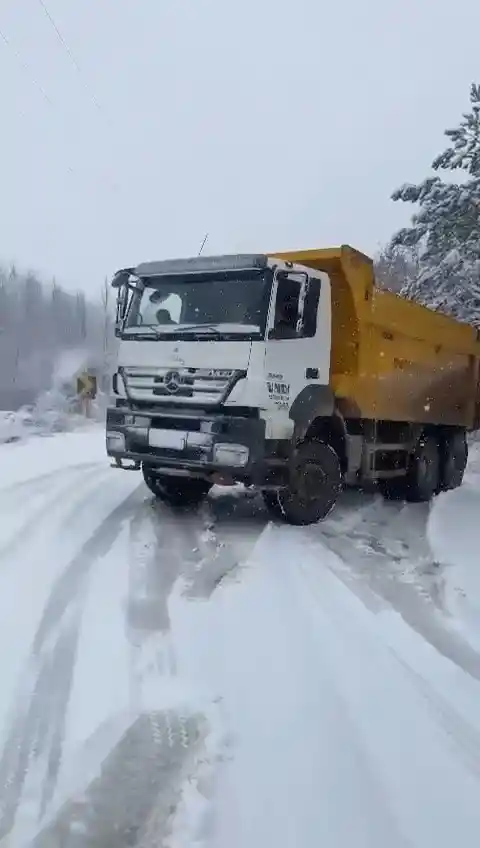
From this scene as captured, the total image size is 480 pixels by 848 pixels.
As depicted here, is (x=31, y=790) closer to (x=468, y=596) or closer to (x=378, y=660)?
(x=378, y=660)

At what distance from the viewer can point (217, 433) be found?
22.2ft

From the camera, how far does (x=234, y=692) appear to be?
336 cm

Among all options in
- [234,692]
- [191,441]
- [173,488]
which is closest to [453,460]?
[173,488]

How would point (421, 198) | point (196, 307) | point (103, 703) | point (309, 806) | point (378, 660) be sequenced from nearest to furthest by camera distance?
point (309, 806) → point (103, 703) → point (378, 660) → point (196, 307) → point (421, 198)

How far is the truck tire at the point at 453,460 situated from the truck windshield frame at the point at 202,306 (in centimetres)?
595

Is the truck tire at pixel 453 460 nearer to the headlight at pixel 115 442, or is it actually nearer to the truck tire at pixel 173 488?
the truck tire at pixel 173 488

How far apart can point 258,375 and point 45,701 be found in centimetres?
401

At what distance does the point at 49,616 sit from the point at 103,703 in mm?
1162

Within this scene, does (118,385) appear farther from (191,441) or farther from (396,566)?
(396,566)

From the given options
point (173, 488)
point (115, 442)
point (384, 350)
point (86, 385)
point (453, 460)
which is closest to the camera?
point (115, 442)

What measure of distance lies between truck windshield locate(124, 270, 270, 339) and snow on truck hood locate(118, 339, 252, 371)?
95mm

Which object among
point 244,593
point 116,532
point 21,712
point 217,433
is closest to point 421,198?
point 217,433


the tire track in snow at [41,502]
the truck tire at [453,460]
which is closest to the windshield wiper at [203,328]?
the tire track in snow at [41,502]

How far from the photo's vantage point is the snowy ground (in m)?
2.46
